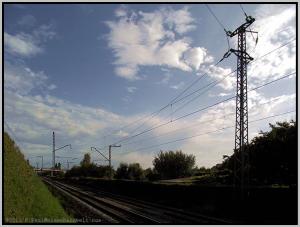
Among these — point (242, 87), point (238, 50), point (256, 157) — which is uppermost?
point (238, 50)

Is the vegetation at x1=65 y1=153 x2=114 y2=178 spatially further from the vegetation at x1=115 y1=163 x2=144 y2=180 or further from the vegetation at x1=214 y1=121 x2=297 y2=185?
the vegetation at x1=214 y1=121 x2=297 y2=185

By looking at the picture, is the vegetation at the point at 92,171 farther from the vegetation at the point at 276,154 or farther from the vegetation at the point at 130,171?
the vegetation at the point at 276,154

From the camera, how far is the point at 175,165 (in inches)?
3607

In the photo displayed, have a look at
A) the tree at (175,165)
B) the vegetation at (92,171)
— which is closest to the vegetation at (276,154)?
the tree at (175,165)

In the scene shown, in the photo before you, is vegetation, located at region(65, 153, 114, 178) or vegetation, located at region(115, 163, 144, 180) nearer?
vegetation, located at region(115, 163, 144, 180)

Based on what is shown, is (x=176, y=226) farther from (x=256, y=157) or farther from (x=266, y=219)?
(x=256, y=157)

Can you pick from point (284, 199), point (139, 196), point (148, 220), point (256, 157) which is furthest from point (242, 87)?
point (139, 196)

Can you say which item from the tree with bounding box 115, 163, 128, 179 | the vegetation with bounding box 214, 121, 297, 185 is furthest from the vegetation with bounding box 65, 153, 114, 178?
the vegetation with bounding box 214, 121, 297, 185

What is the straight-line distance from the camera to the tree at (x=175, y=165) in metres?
91.8

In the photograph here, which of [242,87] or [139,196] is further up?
[242,87]

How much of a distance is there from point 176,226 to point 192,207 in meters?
11.4

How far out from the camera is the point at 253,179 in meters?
50.1

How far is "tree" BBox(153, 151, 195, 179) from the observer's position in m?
91.8

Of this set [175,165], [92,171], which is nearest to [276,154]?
[175,165]
